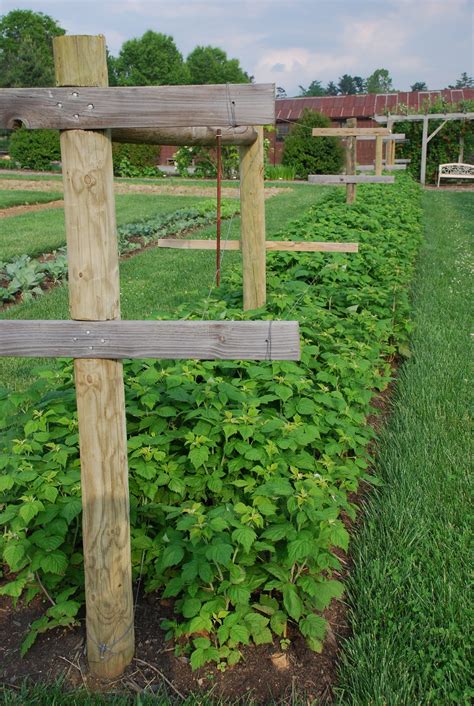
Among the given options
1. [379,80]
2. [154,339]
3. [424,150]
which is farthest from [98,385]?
[379,80]

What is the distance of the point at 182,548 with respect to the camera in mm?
2539

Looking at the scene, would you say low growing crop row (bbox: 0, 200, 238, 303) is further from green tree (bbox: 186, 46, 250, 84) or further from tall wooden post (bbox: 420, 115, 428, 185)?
green tree (bbox: 186, 46, 250, 84)

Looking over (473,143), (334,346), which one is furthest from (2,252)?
(473,143)

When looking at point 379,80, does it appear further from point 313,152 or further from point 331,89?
point 313,152

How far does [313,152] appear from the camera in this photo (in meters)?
28.9

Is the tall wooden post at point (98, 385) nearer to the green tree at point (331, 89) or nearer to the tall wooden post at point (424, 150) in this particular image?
the tall wooden post at point (424, 150)

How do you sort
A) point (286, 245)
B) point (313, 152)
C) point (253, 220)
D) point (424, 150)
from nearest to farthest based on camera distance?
1. point (253, 220)
2. point (286, 245)
3. point (424, 150)
4. point (313, 152)

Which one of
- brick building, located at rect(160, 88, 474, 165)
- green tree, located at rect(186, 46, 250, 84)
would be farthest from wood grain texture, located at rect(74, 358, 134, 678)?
green tree, located at rect(186, 46, 250, 84)

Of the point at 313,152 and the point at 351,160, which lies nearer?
the point at 351,160

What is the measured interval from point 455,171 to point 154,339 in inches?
1025

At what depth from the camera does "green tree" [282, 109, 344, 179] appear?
28.7 metres

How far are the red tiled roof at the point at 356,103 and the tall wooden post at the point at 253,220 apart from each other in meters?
40.5

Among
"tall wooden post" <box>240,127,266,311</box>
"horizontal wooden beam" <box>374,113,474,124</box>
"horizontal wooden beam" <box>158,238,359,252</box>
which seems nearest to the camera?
"tall wooden post" <box>240,127,266,311</box>

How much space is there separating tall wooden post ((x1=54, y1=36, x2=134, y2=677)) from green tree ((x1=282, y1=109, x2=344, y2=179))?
2764 cm
